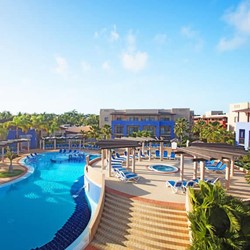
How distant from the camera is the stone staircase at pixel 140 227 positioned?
1030 centimetres

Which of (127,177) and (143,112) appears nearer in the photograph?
(127,177)

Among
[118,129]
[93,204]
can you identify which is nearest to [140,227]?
[93,204]

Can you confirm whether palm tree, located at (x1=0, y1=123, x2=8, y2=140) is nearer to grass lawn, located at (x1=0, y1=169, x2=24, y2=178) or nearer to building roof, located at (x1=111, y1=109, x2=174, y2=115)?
grass lawn, located at (x1=0, y1=169, x2=24, y2=178)

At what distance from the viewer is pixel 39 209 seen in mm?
15578

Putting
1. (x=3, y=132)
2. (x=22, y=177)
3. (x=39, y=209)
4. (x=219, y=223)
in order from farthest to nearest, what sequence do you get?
(x=3, y=132), (x=22, y=177), (x=39, y=209), (x=219, y=223)

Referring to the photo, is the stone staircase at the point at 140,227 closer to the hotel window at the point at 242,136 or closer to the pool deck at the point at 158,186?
the pool deck at the point at 158,186

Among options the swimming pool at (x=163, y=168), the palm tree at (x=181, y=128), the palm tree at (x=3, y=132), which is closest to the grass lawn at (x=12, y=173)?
the palm tree at (x=3, y=132)

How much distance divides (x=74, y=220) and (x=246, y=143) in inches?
1169

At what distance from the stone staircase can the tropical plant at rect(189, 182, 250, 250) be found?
201cm

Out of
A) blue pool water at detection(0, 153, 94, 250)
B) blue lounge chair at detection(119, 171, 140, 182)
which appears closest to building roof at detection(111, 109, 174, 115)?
blue pool water at detection(0, 153, 94, 250)

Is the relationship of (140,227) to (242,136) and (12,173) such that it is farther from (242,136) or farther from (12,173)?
(242,136)

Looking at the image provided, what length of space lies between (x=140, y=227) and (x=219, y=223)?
13.3 ft

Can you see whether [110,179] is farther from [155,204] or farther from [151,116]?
[151,116]

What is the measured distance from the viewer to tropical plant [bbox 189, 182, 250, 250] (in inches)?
322
